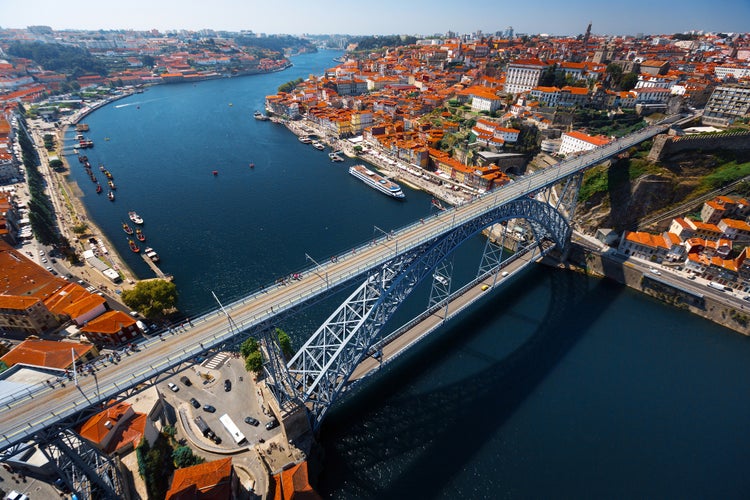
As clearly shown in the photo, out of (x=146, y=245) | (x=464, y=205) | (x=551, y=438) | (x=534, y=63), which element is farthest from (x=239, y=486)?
(x=534, y=63)

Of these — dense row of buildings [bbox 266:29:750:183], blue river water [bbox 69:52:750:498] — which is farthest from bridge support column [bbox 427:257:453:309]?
dense row of buildings [bbox 266:29:750:183]

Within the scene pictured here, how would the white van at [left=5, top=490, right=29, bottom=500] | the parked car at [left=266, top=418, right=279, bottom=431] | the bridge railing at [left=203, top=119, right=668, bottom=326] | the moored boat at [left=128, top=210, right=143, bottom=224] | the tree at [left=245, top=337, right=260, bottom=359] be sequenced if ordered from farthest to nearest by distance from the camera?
the moored boat at [left=128, top=210, right=143, bottom=224] < the tree at [left=245, top=337, right=260, bottom=359] < the parked car at [left=266, top=418, right=279, bottom=431] < the bridge railing at [left=203, top=119, right=668, bottom=326] < the white van at [left=5, top=490, right=29, bottom=500]

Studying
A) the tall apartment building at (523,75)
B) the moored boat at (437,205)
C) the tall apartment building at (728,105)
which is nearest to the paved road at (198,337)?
the moored boat at (437,205)

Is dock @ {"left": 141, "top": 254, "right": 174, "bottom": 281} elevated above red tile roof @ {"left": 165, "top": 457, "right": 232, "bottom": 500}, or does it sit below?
below

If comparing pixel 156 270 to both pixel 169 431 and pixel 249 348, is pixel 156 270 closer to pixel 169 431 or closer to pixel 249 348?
pixel 249 348

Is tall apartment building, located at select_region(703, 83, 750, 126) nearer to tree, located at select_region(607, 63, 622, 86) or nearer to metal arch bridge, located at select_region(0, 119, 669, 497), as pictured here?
tree, located at select_region(607, 63, 622, 86)

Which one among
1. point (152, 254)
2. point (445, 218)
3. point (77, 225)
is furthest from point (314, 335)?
point (77, 225)

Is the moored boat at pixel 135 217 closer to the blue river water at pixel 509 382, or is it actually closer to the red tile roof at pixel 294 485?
the blue river water at pixel 509 382
